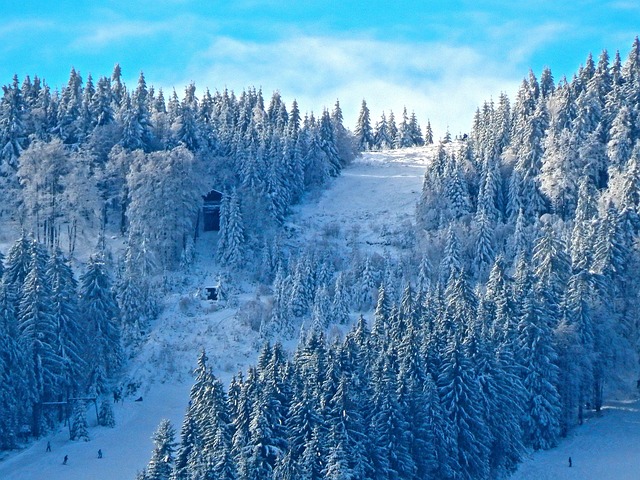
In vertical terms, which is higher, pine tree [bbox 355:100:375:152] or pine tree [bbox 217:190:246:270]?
pine tree [bbox 355:100:375:152]

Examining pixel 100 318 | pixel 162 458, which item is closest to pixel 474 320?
pixel 162 458

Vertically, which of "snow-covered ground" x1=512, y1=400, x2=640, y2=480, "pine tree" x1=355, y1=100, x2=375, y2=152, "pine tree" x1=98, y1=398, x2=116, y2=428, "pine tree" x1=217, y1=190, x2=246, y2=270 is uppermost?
"pine tree" x1=355, y1=100, x2=375, y2=152

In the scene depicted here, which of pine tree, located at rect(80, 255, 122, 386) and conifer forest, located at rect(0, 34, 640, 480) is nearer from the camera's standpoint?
conifer forest, located at rect(0, 34, 640, 480)

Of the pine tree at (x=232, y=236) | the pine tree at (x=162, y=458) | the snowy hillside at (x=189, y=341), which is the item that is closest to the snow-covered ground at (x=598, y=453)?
the snowy hillside at (x=189, y=341)

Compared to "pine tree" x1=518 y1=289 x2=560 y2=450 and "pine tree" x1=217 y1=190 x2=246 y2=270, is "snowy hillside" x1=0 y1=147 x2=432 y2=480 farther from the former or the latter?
"pine tree" x1=518 y1=289 x2=560 y2=450

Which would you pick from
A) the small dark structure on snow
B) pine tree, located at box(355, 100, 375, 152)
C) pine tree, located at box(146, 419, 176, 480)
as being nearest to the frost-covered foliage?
pine tree, located at box(146, 419, 176, 480)

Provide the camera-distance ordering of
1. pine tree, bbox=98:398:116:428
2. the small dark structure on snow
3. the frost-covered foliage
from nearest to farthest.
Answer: the frost-covered foliage, pine tree, bbox=98:398:116:428, the small dark structure on snow
